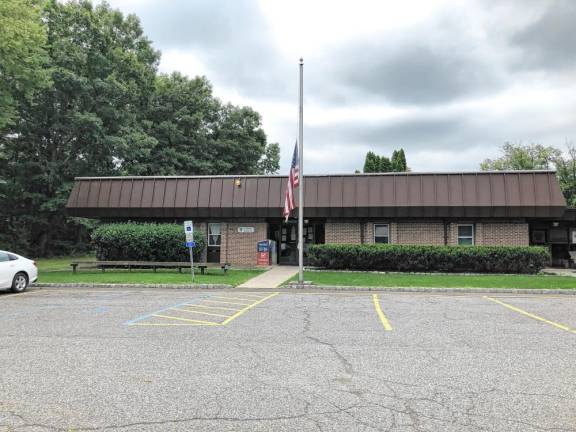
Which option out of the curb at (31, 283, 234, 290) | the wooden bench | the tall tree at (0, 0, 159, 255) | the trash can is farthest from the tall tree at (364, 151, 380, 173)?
the curb at (31, 283, 234, 290)

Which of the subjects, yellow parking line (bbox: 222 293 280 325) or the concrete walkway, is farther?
the concrete walkway

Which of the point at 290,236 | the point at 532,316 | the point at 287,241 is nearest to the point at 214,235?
the point at 287,241

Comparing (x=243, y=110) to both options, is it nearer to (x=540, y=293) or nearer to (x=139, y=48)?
(x=139, y=48)

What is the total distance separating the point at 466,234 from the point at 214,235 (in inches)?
512

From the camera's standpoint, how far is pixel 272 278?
1862 cm

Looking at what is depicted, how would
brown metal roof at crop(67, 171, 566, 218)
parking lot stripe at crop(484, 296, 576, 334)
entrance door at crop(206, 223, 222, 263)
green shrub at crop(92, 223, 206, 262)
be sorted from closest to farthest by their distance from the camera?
parking lot stripe at crop(484, 296, 576, 334) < brown metal roof at crop(67, 171, 566, 218) < green shrub at crop(92, 223, 206, 262) < entrance door at crop(206, 223, 222, 263)

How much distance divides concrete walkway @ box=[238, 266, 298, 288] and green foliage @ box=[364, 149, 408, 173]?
2748 cm

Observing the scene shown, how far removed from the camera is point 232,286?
52.4ft

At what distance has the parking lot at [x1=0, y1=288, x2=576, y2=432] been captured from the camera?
4.26m

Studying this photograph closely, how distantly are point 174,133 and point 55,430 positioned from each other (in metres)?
39.3

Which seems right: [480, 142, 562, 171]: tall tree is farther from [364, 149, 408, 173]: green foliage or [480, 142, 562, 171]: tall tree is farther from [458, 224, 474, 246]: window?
[458, 224, 474, 246]: window

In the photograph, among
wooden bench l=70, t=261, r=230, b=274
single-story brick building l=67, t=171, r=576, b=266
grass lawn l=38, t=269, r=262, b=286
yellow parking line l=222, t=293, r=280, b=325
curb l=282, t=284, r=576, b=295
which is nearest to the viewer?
yellow parking line l=222, t=293, r=280, b=325

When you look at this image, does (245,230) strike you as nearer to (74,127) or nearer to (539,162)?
(74,127)

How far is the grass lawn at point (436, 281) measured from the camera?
623 inches
